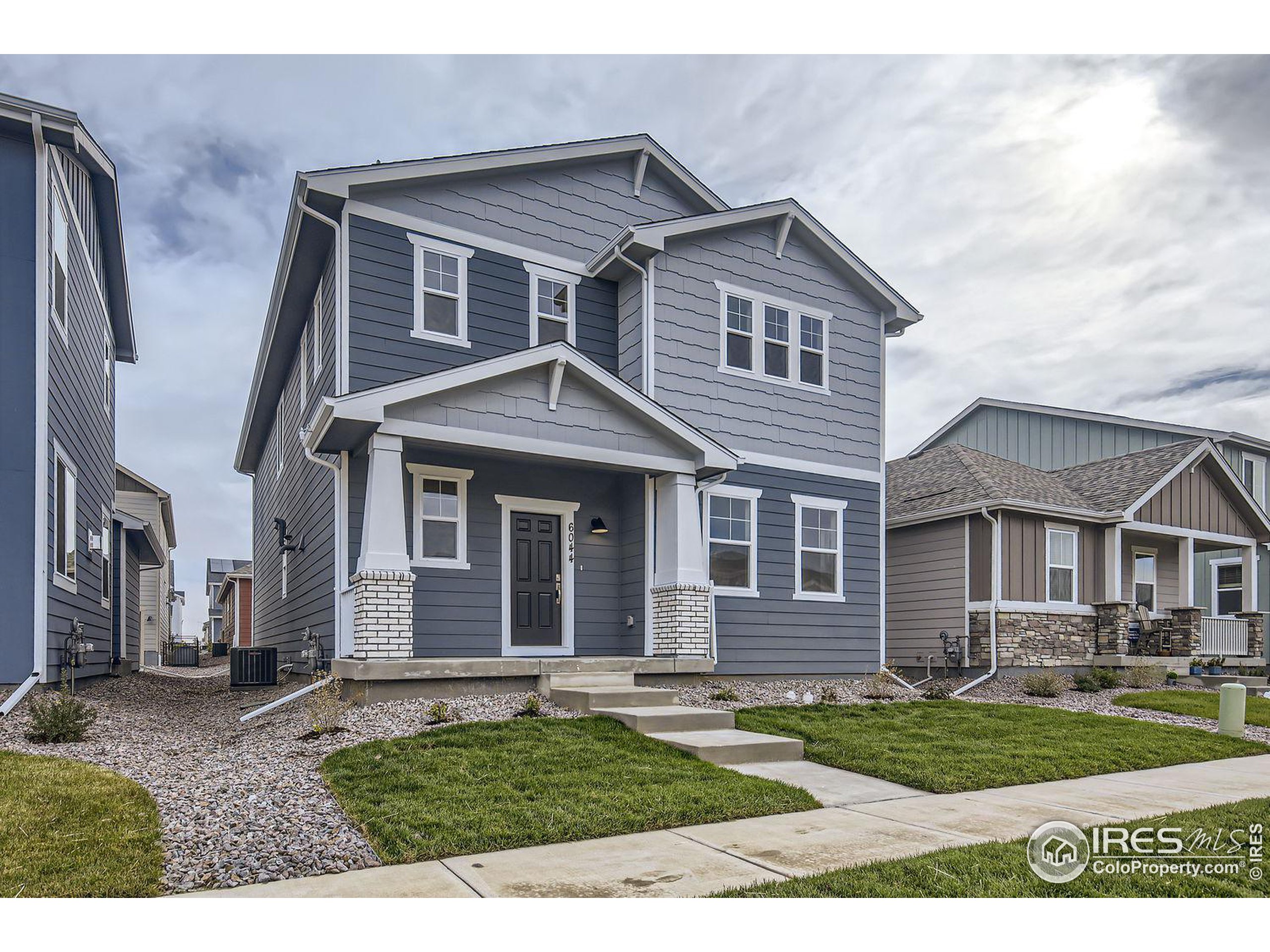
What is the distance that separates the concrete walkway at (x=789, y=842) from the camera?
4.55 meters

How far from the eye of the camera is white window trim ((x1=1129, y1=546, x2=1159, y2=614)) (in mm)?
19062

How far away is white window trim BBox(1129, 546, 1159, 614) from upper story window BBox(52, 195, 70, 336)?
19.2 meters

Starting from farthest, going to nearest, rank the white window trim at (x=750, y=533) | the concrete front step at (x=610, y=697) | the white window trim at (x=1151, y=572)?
1. the white window trim at (x=1151, y=572)
2. the white window trim at (x=750, y=533)
3. the concrete front step at (x=610, y=697)

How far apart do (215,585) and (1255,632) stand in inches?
2521

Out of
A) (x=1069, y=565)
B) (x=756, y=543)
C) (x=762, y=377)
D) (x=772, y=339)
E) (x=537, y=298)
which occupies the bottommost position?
(x=1069, y=565)

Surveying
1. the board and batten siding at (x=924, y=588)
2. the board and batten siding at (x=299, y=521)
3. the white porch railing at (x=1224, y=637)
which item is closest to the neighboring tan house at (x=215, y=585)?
the board and batten siding at (x=299, y=521)

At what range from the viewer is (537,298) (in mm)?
12758

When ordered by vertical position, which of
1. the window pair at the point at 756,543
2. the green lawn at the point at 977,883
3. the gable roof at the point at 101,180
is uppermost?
the gable roof at the point at 101,180

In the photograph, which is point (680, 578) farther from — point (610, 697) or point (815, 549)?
point (815, 549)

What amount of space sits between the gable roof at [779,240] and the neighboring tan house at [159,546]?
1771 centimetres

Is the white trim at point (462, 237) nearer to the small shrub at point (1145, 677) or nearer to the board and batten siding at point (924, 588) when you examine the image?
the board and batten siding at point (924, 588)

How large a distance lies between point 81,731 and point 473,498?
4.99 metres

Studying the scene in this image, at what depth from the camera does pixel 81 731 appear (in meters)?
8.04

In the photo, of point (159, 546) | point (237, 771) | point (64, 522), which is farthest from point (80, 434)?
point (159, 546)
